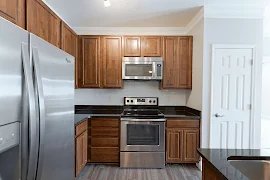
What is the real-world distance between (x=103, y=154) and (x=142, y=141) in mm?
711

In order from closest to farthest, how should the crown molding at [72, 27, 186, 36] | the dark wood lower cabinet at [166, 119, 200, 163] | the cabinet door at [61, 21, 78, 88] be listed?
the cabinet door at [61, 21, 78, 88]
the dark wood lower cabinet at [166, 119, 200, 163]
the crown molding at [72, 27, 186, 36]

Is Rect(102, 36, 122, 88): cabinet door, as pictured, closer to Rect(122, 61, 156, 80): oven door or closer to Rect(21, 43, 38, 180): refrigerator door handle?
Rect(122, 61, 156, 80): oven door

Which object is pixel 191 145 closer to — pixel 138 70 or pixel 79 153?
pixel 138 70

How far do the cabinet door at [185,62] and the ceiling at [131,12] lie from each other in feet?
1.29

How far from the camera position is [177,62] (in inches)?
146

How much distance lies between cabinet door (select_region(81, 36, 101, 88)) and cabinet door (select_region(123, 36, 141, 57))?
0.50 m

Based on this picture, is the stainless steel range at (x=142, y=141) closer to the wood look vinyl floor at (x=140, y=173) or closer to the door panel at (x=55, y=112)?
the wood look vinyl floor at (x=140, y=173)

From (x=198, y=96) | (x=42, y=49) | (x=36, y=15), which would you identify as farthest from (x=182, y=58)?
(x=42, y=49)

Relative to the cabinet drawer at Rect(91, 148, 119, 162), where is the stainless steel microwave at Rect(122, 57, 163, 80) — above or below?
above

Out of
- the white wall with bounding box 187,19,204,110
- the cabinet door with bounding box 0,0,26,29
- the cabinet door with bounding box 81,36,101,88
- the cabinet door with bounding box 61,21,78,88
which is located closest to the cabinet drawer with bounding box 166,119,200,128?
the white wall with bounding box 187,19,204,110

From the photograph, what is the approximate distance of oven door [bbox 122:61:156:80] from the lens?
3662mm

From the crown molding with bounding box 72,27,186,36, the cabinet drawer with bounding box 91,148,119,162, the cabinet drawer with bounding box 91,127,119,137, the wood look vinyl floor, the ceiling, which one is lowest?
the wood look vinyl floor

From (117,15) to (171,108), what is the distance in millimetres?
2058

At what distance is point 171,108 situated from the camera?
4066 millimetres
